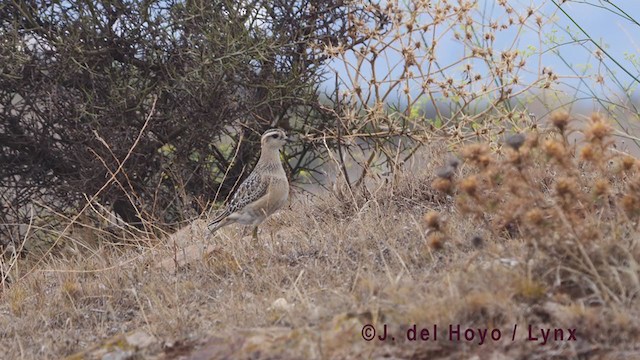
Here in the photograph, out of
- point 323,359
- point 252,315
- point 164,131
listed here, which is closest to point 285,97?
point 164,131

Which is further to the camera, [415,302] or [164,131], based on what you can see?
[164,131]

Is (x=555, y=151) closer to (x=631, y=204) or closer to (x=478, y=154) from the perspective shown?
(x=478, y=154)

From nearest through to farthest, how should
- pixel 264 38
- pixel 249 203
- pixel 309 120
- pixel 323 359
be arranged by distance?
pixel 323 359, pixel 249 203, pixel 264 38, pixel 309 120

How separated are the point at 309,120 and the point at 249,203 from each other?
2817 millimetres

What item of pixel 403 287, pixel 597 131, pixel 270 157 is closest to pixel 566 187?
pixel 597 131

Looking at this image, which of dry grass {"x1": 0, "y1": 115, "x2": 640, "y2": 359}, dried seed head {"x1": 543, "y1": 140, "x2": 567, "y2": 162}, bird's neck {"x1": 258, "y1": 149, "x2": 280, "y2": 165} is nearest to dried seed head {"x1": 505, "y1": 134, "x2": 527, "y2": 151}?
dry grass {"x1": 0, "y1": 115, "x2": 640, "y2": 359}

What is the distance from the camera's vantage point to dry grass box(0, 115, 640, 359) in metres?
4.20

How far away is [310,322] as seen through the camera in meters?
4.52

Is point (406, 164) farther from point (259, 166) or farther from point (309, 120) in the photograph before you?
point (259, 166)

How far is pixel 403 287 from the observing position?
4605 millimetres

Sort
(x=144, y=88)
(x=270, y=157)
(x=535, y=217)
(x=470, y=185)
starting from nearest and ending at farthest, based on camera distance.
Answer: (x=535, y=217)
(x=470, y=185)
(x=270, y=157)
(x=144, y=88)

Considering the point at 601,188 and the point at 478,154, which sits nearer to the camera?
the point at 601,188

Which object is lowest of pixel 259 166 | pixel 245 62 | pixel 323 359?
pixel 323 359

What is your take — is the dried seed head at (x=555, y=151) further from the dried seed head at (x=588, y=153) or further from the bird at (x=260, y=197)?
the bird at (x=260, y=197)
